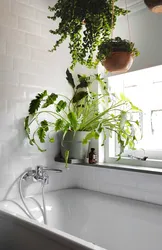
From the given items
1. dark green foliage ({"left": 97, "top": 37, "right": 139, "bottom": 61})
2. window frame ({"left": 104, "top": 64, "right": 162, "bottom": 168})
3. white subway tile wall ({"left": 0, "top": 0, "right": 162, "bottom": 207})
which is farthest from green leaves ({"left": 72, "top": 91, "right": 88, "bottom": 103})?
dark green foliage ({"left": 97, "top": 37, "right": 139, "bottom": 61})

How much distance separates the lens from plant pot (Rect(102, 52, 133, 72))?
1710mm

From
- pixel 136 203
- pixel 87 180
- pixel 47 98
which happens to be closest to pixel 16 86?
pixel 47 98

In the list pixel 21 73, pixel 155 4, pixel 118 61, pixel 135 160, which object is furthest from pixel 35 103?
pixel 155 4

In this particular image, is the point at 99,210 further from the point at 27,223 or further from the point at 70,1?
the point at 70,1

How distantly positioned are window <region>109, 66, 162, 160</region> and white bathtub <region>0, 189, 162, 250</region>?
0.48 m

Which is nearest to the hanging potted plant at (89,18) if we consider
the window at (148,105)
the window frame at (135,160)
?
the window at (148,105)

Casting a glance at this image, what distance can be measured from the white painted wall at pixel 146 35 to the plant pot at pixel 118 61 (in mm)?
495

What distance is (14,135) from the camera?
7.20ft

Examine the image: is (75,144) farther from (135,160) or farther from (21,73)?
(21,73)

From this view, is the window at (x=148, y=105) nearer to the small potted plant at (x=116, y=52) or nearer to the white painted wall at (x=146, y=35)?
the white painted wall at (x=146, y=35)

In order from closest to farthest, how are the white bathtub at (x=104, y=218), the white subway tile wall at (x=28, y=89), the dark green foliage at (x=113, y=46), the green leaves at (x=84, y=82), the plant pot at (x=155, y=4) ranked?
the plant pot at (x=155, y=4) → the dark green foliage at (x=113, y=46) → the white bathtub at (x=104, y=218) → the white subway tile wall at (x=28, y=89) → the green leaves at (x=84, y=82)

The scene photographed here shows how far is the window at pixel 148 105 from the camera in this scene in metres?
2.35

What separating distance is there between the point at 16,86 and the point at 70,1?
0.81m

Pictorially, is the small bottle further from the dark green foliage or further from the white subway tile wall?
the dark green foliage
